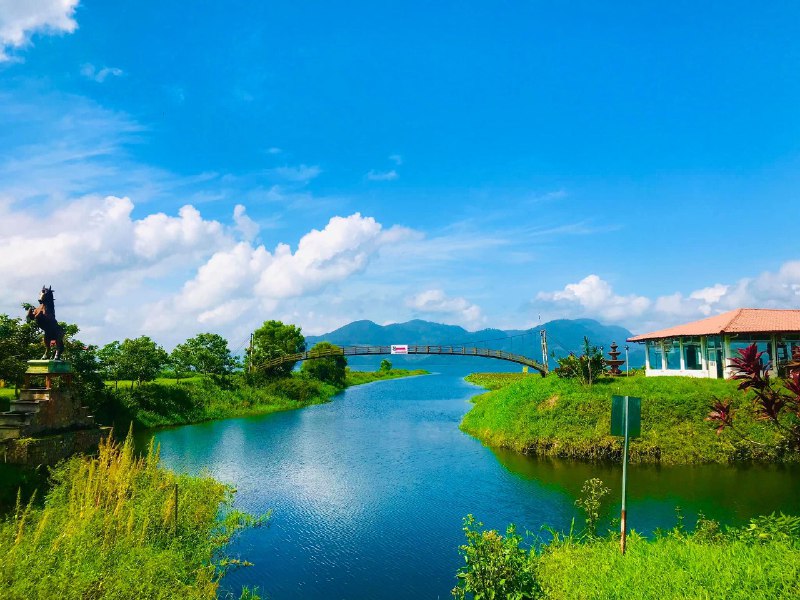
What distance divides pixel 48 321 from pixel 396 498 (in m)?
14.3

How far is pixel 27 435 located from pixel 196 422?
28933 millimetres

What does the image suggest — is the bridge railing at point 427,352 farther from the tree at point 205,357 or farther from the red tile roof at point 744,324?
the red tile roof at point 744,324

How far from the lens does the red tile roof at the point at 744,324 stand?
30.1 metres

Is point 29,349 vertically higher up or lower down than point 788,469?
higher up

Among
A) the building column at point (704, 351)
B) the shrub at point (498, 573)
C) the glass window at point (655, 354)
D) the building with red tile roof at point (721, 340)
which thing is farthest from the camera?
the glass window at point (655, 354)

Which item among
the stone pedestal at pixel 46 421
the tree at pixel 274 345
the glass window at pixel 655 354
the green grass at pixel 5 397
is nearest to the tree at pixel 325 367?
the tree at pixel 274 345

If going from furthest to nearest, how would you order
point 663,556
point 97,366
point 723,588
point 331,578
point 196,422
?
point 196,422, point 97,366, point 331,578, point 663,556, point 723,588

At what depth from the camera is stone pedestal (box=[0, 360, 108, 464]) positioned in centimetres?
1552

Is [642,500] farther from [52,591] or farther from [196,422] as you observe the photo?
[196,422]

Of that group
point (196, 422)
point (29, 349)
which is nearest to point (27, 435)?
point (29, 349)

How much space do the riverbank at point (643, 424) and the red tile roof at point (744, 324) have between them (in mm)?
3547

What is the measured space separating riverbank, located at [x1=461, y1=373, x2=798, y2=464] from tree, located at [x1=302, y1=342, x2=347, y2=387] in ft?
160

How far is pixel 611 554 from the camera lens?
1096 cm

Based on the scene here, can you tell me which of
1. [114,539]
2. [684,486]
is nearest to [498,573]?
[114,539]
